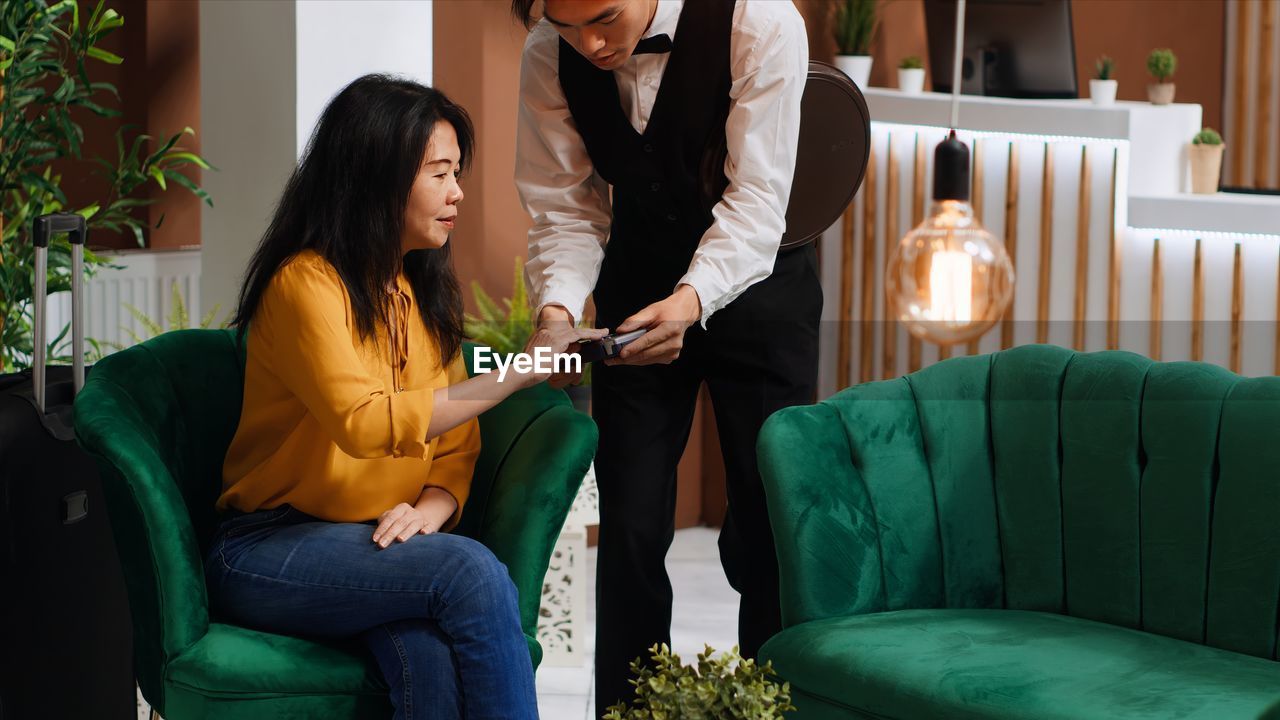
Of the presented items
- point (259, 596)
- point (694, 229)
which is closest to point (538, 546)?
point (259, 596)

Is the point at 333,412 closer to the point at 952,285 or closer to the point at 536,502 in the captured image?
the point at 536,502

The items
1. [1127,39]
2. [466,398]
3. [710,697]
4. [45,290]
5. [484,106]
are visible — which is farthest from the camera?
[1127,39]

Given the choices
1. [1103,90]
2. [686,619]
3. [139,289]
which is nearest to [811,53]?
[1103,90]

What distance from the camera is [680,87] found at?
6.53 feet

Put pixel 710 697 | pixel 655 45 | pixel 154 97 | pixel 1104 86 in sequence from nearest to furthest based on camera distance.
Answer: pixel 710 697 < pixel 655 45 < pixel 1104 86 < pixel 154 97

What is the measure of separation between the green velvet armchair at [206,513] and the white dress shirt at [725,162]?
0.79 feet

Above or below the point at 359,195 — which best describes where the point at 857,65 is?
above

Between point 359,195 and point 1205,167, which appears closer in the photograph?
point 359,195

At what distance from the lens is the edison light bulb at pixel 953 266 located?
3230mm

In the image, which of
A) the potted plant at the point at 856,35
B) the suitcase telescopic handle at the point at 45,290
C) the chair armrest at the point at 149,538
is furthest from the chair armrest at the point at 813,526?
the potted plant at the point at 856,35

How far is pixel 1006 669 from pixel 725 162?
86 centimetres

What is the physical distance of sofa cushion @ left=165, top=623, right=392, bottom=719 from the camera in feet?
5.67

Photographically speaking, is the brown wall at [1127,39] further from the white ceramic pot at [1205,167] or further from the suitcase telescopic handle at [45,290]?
the suitcase telescopic handle at [45,290]

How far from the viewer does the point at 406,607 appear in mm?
1745
